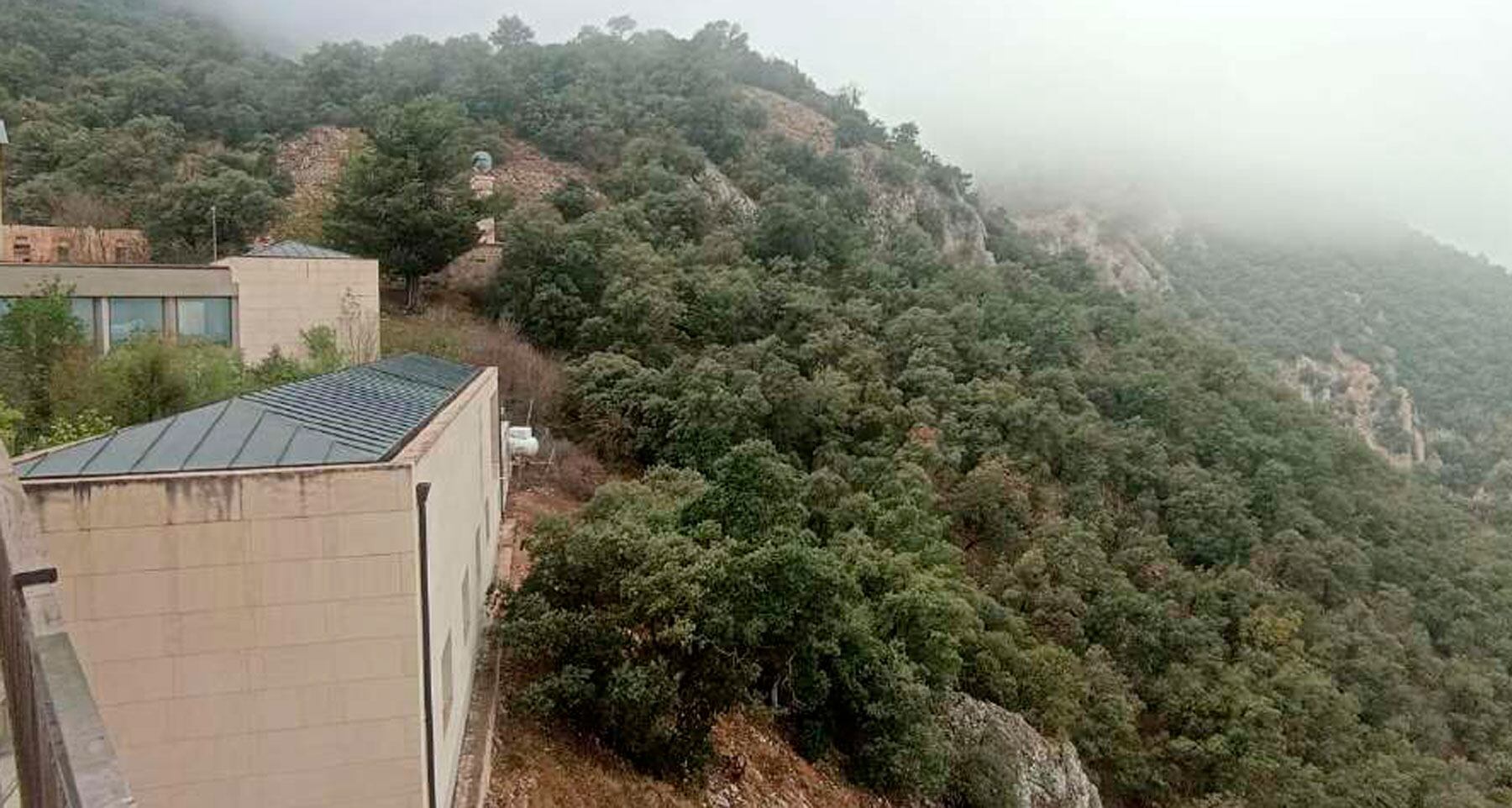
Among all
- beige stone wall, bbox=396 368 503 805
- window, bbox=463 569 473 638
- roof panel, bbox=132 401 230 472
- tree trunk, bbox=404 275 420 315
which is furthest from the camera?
tree trunk, bbox=404 275 420 315

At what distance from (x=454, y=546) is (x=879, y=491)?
42.8 feet

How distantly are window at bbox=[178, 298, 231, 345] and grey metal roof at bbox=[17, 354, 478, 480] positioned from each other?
10758 mm

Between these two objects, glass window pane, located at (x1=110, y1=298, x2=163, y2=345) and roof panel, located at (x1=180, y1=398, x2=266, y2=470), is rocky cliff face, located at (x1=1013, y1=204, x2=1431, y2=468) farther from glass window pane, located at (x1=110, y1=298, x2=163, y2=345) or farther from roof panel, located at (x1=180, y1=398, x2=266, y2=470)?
roof panel, located at (x1=180, y1=398, x2=266, y2=470)

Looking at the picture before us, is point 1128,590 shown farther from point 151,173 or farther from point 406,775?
point 151,173

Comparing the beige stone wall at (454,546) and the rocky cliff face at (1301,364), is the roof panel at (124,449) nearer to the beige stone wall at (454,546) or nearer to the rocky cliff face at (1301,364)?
the beige stone wall at (454,546)

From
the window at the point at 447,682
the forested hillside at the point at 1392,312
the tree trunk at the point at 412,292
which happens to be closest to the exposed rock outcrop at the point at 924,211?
the tree trunk at the point at 412,292

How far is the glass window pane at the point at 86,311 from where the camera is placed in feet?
52.4

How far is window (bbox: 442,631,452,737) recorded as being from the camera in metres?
7.33

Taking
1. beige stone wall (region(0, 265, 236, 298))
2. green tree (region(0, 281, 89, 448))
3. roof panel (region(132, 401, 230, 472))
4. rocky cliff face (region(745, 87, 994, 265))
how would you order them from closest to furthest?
roof panel (region(132, 401, 230, 472)), green tree (region(0, 281, 89, 448)), beige stone wall (region(0, 265, 236, 298)), rocky cliff face (region(745, 87, 994, 265))

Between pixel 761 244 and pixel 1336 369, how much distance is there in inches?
1786

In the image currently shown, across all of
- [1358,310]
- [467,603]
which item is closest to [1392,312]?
[1358,310]

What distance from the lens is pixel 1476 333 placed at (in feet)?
212

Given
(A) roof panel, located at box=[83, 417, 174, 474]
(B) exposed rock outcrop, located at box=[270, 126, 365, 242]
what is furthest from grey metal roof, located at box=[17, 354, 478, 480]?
(B) exposed rock outcrop, located at box=[270, 126, 365, 242]

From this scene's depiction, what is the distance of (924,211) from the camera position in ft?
139
